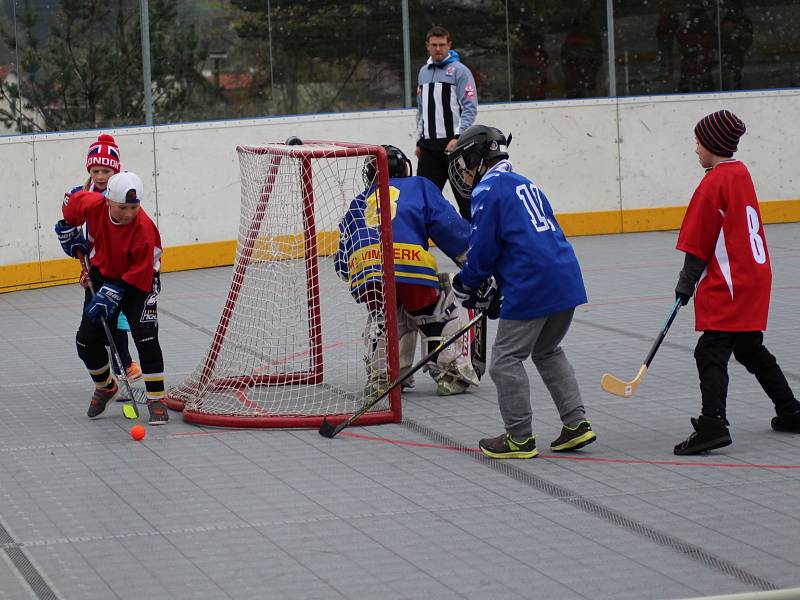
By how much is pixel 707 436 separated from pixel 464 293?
1255 millimetres

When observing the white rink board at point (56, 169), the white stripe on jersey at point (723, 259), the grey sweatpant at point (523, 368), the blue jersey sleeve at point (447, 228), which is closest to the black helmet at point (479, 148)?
the grey sweatpant at point (523, 368)

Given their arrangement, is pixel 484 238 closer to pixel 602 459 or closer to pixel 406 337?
pixel 602 459

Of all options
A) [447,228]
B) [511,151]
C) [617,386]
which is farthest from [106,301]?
[511,151]

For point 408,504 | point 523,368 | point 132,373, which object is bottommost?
point 408,504

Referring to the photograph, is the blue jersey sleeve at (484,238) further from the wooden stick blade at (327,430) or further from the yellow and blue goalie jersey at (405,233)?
the yellow and blue goalie jersey at (405,233)

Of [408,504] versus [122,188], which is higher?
[122,188]

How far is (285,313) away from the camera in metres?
7.88

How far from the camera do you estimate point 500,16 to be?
14.4 m

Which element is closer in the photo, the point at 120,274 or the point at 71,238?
the point at 120,274

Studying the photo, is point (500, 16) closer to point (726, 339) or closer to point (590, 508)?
point (726, 339)

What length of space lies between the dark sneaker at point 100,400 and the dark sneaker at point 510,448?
2.18 m

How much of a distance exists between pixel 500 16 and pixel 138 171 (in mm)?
4208

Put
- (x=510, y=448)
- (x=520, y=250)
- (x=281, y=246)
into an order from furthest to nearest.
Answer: (x=281, y=246) → (x=510, y=448) → (x=520, y=250)

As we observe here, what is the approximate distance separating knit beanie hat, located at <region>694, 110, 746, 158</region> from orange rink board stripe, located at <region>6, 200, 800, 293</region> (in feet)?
7.78
